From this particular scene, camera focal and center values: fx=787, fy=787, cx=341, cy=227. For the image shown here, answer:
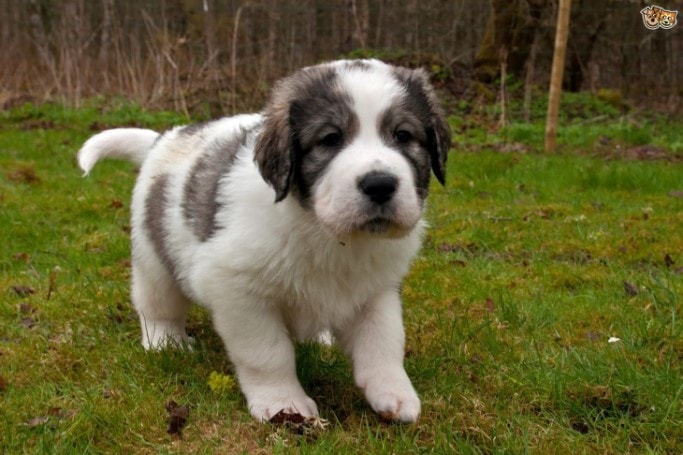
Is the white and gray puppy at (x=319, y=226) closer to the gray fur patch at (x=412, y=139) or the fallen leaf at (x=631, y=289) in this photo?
the gray fur patch at (x=412, y=139)

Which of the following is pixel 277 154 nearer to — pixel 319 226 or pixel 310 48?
pixel 319 226

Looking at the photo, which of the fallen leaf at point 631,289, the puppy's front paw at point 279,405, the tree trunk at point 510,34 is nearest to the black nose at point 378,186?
the puppy's front paw at point 279,405

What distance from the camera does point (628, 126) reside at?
12391 mm

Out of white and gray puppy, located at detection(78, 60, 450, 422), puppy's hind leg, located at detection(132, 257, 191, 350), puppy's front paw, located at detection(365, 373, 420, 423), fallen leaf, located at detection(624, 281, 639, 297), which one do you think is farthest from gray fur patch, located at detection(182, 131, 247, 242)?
fallen leaf, located at detection(624, 281, 639, 297)

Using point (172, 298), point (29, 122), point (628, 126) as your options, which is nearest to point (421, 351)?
point (172, 298)

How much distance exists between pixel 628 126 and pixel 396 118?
10.5 m

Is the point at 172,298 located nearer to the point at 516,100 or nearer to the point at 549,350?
the point at 549,350

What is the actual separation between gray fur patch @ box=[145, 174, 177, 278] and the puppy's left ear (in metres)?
1.30

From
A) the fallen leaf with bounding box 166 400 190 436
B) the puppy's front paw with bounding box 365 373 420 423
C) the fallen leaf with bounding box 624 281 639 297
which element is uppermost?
the puppy's front paw with bounding box 365 373 420 423

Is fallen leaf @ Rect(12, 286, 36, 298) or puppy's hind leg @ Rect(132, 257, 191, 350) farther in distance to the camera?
fallen leaf @ Rect(12, 286, 36, 298)

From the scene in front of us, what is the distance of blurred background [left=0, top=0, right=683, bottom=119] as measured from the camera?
46.8 feet

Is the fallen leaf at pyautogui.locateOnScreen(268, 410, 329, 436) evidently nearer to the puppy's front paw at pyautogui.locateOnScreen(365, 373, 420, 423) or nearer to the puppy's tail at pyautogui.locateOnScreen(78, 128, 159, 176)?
the puppy's front paw at pyautogui.locateOnScreen(365, 373, 420, 423)

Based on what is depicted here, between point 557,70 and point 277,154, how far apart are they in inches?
319

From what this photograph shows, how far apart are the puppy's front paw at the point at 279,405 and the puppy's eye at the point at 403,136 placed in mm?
1052
